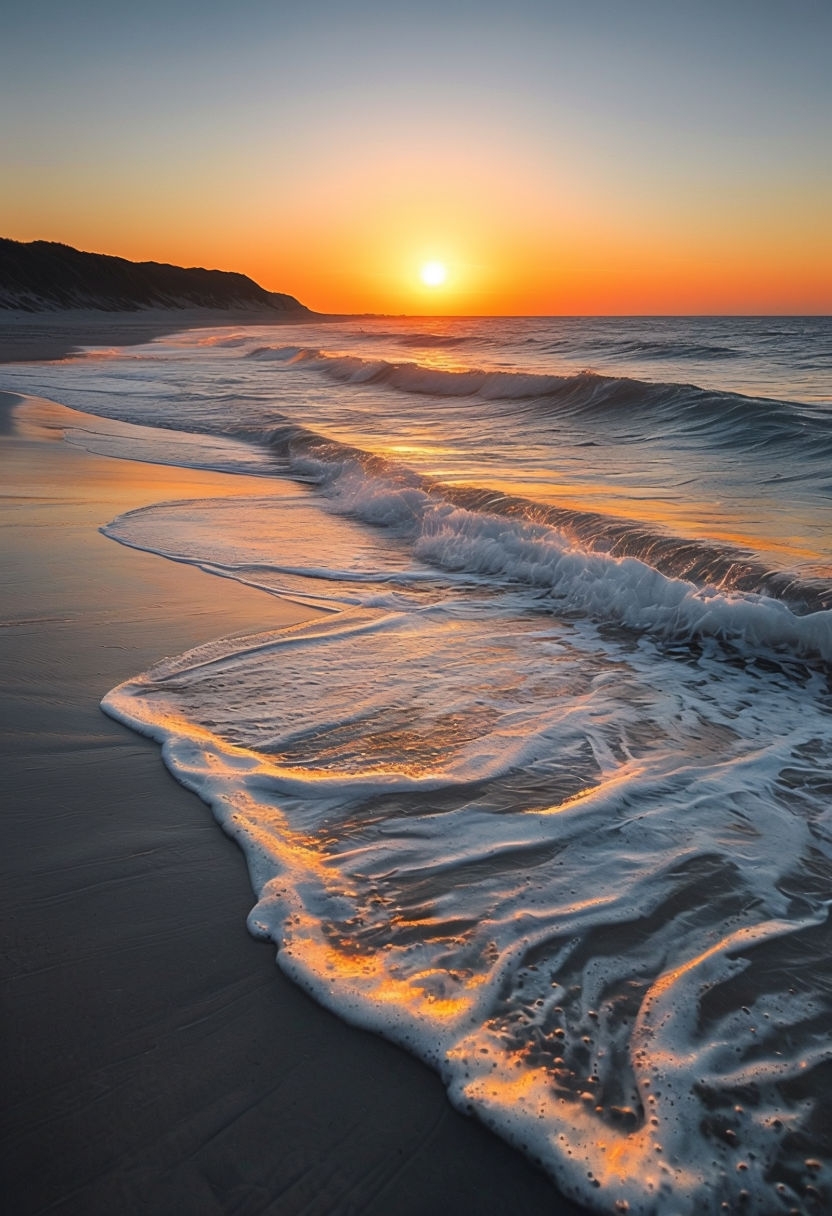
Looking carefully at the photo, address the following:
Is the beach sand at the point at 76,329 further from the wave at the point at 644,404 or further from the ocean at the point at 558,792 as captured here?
the ocean at the point at 558,792

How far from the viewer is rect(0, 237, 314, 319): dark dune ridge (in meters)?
80.7

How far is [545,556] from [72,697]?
12.4 feet

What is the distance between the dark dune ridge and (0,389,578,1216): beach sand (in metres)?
82.7

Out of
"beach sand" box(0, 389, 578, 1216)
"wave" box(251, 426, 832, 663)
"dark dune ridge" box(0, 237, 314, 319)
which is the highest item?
"dark dune ridge" box(0, 237, 314, 319)

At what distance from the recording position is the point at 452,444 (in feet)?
41.4

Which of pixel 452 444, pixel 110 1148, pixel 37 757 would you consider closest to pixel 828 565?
pixel 37 757

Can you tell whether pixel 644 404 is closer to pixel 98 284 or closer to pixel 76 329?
pixel 76 329

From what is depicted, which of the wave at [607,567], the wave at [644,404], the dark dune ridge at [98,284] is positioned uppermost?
the dark dune ridge at [98,284]

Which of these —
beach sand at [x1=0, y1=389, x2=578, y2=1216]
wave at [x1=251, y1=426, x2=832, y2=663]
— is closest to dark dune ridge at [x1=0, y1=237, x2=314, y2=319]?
wave at [x1=251, y1=426, x2=832, y2=663]

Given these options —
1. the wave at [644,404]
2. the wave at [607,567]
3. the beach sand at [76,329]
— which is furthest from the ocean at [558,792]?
the beach sand at [76,329]

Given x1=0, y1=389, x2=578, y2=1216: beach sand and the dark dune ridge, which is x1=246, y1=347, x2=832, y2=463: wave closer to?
x1=0, y1=389, x2=578, y2=1216: beach sand

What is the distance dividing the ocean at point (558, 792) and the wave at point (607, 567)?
0.03 metres

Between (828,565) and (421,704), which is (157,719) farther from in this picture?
(828,565)

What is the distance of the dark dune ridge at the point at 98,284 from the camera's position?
80688 millimetres
